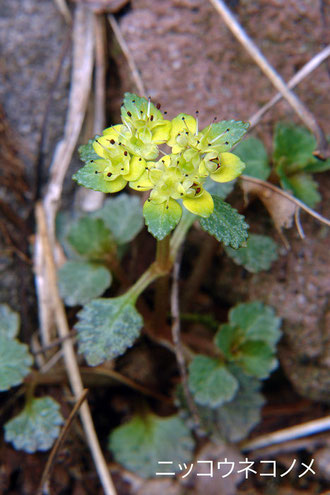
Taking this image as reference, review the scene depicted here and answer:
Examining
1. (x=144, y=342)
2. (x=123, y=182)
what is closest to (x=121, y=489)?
(x=144, y=342)

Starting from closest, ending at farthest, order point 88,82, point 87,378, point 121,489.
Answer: point 121,489
point 87,378
point 88,82

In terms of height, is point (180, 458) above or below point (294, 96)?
below

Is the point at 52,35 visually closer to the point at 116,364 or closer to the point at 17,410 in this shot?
the point at 116,364

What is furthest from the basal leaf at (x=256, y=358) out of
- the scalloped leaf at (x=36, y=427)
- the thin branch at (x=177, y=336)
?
the scalloped leaf at (x=36, y=427)

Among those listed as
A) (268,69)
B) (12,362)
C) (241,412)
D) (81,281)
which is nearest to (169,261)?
(81,281)

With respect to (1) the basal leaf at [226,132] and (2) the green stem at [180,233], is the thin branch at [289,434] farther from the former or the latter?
(1) the basal leaf at [226,132]

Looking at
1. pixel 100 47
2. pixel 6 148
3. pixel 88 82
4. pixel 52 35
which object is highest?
pixel 52 35

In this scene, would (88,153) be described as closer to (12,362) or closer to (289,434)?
(12,362)
